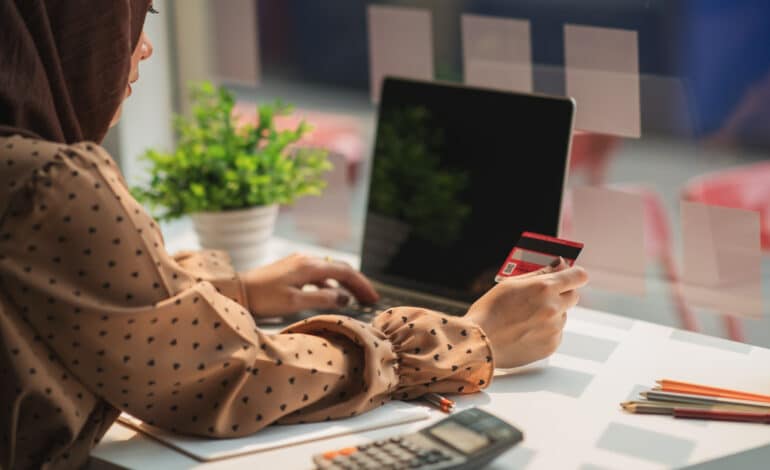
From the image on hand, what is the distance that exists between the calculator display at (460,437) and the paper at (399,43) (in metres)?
0.82

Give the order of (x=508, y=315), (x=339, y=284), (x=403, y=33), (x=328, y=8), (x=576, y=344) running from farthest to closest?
(x=328, y=8) → (x=403, y=33) → (x=339, y=284) → (x=576, y=344) → (x=508, y=315)

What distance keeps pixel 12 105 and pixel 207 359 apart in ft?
1.05

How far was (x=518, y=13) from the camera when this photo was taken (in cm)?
160

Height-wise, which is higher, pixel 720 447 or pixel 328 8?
pixel 328 8

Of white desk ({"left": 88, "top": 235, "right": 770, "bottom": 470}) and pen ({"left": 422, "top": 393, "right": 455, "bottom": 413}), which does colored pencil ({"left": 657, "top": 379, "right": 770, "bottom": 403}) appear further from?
pen ({"left": 422, "top": 393, "right": 455, "bottom": 413})

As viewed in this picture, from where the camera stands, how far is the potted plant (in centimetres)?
160

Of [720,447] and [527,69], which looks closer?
[720,447]

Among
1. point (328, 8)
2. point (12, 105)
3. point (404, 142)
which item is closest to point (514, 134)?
point (404, 142)

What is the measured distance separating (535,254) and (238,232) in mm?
555

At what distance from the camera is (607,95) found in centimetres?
147

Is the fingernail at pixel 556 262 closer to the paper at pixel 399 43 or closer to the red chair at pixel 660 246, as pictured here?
the red chair at pixel 660 246

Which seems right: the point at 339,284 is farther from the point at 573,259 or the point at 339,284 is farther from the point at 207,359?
the point at 207,359

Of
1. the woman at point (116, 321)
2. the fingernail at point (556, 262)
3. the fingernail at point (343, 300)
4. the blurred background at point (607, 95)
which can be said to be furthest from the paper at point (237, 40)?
the fingernail at point (556, 262)

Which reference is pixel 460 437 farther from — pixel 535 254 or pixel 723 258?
pixel 723 258
